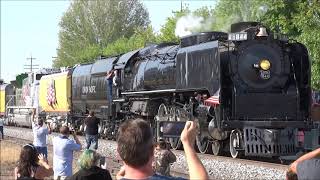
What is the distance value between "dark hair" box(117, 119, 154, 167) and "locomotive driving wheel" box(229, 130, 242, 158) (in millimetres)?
12614

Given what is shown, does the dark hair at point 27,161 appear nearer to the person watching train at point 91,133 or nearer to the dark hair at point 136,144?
the dark hair at point 136,144

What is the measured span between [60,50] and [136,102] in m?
62.5

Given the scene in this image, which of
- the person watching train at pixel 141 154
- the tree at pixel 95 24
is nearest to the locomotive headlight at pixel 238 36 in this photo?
the person watching train at pixel 141 154

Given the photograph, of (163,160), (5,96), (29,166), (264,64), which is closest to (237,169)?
(264,64)

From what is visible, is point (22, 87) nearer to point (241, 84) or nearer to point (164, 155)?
point (241, 84)

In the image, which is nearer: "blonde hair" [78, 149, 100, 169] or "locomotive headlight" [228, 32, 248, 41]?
"blonde hair" [78, 149, 100, 169]

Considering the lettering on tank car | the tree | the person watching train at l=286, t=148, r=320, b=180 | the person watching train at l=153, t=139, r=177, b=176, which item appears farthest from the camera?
the tree

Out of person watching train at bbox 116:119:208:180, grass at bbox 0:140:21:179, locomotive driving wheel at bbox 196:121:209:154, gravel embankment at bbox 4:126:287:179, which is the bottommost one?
grass at bbox 0:140:21:179

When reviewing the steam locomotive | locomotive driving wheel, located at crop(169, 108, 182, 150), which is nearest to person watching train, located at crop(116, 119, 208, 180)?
the steam locomotive

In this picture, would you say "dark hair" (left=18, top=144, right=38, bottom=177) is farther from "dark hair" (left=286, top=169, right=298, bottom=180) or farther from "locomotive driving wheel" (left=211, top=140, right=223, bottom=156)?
"locomotive driving wheel" (left=211, top=140, right=223, bottom=156)

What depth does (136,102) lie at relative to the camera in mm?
22125

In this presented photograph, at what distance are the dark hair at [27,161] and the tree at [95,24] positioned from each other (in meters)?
69.7

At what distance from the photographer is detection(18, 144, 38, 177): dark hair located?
22.0 feet

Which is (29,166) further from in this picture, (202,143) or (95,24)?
(95,24)
